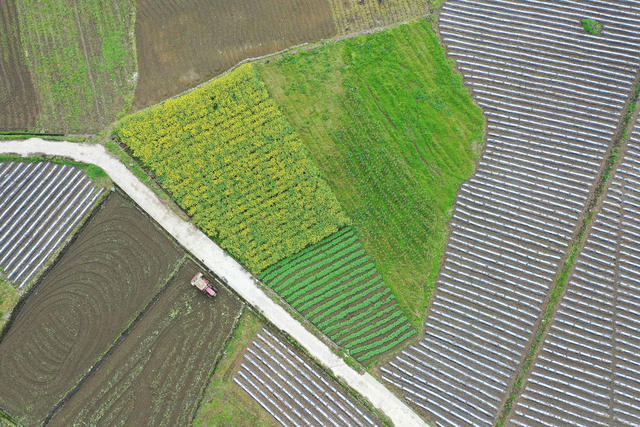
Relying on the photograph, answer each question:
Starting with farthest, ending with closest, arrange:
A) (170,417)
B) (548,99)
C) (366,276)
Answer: (548,99), (366,276), (170,417)

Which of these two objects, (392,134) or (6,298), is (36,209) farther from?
(392,134)

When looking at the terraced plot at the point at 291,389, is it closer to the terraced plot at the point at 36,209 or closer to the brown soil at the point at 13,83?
the terraced plot at the point at 36,209

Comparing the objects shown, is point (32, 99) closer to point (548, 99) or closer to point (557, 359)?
point (548, 99)

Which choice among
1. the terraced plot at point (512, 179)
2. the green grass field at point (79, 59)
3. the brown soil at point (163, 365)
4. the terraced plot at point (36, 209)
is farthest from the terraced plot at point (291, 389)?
the green grass field at point (79, 59)

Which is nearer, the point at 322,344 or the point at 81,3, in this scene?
the point at 322,344

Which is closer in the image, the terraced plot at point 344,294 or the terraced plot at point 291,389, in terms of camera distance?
the terraced plot at point 291,389

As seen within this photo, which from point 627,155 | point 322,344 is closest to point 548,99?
point 627,155

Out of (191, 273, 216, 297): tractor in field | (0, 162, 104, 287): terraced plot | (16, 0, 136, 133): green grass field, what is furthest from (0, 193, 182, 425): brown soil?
(16, 0, 136, 133): green grass field
